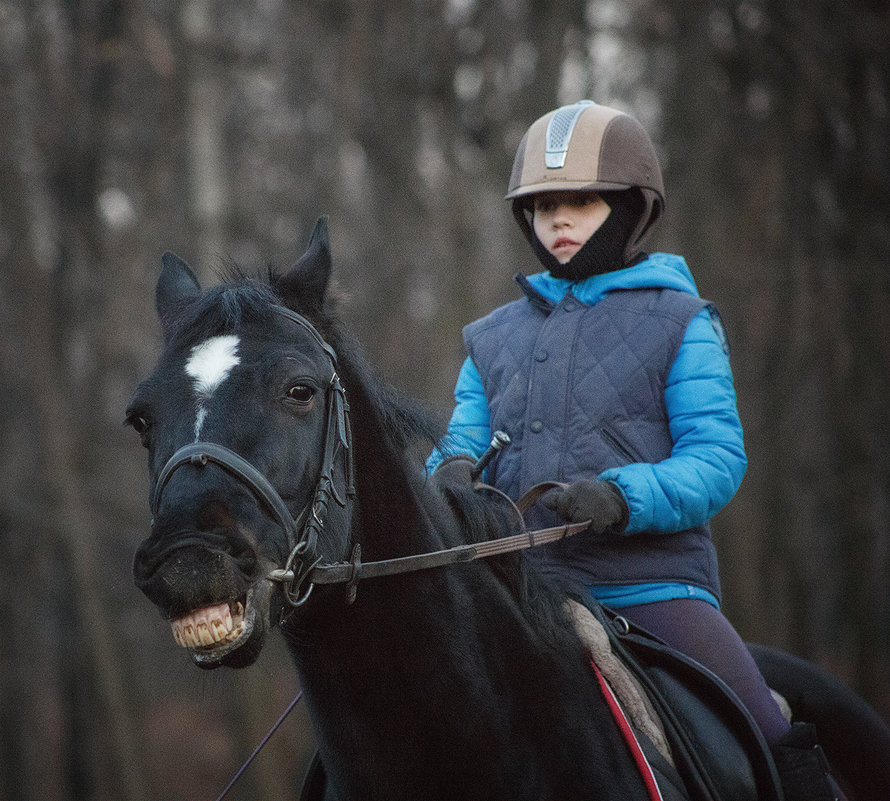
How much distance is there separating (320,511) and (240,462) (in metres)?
0.26

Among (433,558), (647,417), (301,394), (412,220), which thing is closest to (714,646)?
(647,417)

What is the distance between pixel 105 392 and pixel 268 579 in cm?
1502

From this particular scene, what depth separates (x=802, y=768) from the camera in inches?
131

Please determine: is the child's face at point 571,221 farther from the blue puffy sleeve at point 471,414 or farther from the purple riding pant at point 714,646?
the purple riding pant at point 714,646

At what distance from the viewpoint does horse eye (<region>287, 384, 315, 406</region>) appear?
2.57 metres

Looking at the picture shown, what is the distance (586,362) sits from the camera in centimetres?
353

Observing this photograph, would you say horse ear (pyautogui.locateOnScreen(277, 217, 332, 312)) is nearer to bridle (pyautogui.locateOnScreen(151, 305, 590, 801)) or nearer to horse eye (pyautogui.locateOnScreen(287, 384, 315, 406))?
bridle (pyautogui.locateOnScreen(151, 305, 590, 801))

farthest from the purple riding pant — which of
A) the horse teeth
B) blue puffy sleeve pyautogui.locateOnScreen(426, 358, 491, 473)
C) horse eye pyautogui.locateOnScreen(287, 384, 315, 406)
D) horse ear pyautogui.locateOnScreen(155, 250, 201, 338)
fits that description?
horse ear pyautogui.locateOnScreen(155, 250, 201, 338)

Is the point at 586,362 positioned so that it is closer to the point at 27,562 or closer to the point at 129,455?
the point at 27,562

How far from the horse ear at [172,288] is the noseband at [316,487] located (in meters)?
0.36

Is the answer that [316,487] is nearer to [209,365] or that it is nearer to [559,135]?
[209,365]

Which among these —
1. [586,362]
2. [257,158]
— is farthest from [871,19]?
[586,362]

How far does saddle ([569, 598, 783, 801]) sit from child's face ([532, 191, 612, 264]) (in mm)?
1259

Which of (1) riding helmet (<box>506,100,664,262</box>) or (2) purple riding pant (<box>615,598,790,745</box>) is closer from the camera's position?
(2) purple riding pant (<box>615,598,790,745</box>)
